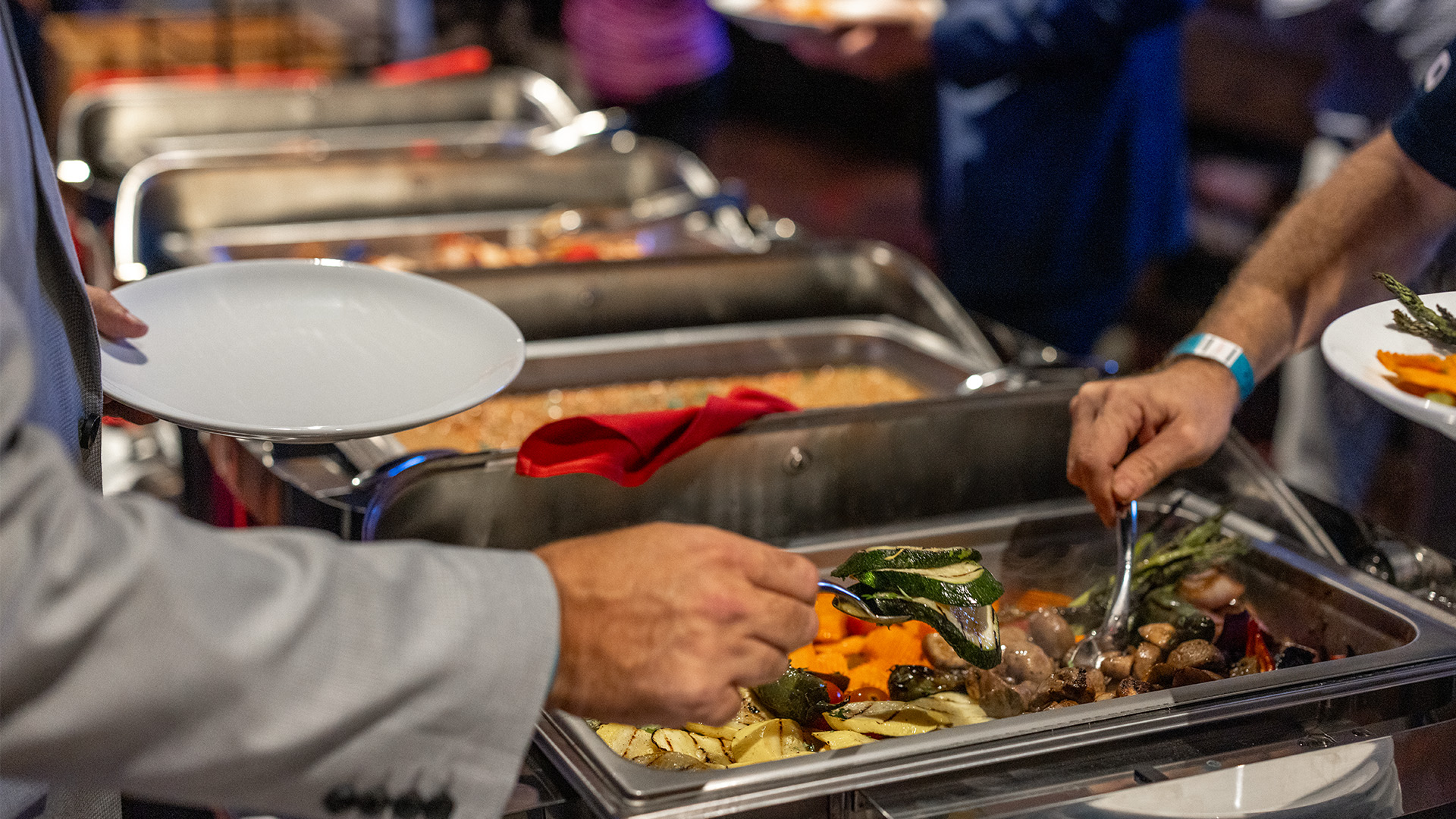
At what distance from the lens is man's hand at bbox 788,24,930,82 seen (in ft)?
7.86

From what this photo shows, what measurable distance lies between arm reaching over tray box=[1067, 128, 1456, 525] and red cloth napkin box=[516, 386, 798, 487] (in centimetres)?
38

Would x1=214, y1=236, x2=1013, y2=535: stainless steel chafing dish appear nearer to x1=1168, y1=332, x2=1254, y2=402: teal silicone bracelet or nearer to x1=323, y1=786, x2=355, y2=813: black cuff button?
x1=1168, y1=332, x2=1254, y2=402: teal silicone bracelet

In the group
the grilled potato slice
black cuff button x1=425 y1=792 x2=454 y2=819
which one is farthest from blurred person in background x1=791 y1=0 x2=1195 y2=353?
black cuff button x1=425 y1=792 x2=454 y2=819

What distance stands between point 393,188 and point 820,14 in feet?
3.39

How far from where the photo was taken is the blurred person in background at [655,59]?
10.4 ft

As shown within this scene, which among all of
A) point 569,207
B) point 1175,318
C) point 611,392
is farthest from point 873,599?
point 1175,318

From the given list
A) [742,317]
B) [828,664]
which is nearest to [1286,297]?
[828,664]

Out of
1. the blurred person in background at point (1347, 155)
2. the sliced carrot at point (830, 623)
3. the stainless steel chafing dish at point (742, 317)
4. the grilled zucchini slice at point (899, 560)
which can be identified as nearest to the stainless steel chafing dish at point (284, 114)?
the stainless steel chafing dish at point (742, 317)

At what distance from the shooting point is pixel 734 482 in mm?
1302

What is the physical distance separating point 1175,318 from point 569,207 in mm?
2557

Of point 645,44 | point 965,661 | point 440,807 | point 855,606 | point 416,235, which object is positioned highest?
point 440,807

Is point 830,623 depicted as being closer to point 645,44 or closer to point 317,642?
point 317,642

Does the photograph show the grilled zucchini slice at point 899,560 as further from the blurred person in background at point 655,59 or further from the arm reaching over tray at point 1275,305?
the blurred person in background at point 655,59

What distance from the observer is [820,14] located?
2461 millimetres
